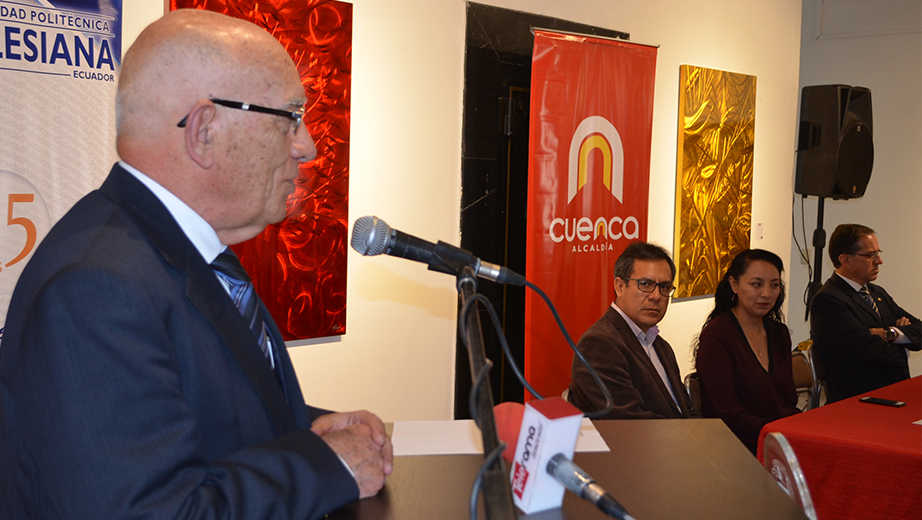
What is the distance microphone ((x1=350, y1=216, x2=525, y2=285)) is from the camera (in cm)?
100

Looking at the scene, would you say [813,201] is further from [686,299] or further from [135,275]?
[135,275]

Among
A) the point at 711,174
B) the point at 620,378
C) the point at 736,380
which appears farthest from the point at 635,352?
the point at 711,174

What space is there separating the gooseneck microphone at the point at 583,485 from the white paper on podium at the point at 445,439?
33 centimetres

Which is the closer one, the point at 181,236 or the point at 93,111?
the point at 181,236

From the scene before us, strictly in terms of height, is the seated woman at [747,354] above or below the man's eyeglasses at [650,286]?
below

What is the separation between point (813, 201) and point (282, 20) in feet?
19.5

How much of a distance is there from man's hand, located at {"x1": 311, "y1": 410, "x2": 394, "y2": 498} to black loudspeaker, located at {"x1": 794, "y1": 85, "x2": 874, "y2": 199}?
5275mm

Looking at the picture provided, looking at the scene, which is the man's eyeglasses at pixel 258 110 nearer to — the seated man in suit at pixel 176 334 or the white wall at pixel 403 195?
the seated man in suit at pixel 176 334

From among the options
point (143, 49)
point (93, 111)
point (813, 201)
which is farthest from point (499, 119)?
point (813, 201)

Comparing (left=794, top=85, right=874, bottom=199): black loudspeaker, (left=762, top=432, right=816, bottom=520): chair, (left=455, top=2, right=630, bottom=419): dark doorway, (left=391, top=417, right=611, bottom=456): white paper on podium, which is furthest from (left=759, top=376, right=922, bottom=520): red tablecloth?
(left=794, top=85, right=874, bottom=199): black loudspeaker

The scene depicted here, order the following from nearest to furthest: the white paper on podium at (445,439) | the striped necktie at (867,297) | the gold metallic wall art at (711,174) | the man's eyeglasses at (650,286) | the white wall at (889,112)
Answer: the white paper on podium at (445,439)
the man's eyeglasses at (650,286)
the striped necktie at (867,297)
the gold metallic wall art at (711,174)
the white wall at (889,112)

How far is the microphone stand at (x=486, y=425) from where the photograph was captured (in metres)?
0.65

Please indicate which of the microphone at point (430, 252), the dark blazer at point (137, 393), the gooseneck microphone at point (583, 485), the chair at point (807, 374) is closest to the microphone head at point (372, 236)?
the microphone at point (430, 252)

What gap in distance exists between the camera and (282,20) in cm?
293
